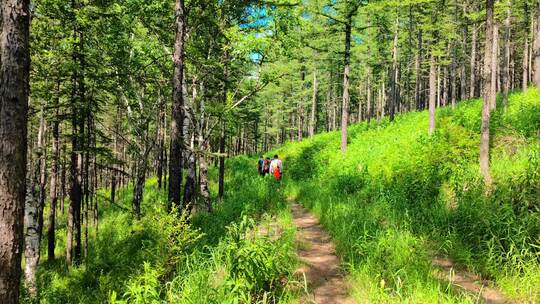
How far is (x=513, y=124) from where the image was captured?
12656 mm

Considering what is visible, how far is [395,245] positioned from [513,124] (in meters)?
9.38

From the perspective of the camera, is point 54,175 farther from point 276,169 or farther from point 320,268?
point 320,268

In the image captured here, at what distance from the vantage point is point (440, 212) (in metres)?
8.07

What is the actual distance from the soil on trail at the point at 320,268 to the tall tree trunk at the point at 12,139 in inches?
142

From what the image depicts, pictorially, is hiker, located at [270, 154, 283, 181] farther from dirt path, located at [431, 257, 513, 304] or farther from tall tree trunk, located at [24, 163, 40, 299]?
dirt path, located at [431, 257, 513, 304]

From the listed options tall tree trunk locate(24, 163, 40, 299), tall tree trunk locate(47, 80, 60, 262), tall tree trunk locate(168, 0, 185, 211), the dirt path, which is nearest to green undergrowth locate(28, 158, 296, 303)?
tall tree trunk locate(168, 0, 185, 211)

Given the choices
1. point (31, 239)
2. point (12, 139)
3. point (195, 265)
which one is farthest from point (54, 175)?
point (12, 139)

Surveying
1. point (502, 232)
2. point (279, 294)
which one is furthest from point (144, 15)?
point (502, 232)

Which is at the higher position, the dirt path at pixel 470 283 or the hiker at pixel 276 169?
the hiker at pixel 276 169

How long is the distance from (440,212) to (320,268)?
3396mm

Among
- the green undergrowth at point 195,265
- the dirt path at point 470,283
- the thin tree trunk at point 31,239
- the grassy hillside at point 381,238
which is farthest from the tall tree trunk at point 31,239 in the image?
the dirt path at point 470,283

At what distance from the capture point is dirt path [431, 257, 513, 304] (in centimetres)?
502

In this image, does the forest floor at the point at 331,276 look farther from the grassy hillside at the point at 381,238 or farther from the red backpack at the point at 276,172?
the red backpack at the point at 276,172

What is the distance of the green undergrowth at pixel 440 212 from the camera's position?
527 centimetres
